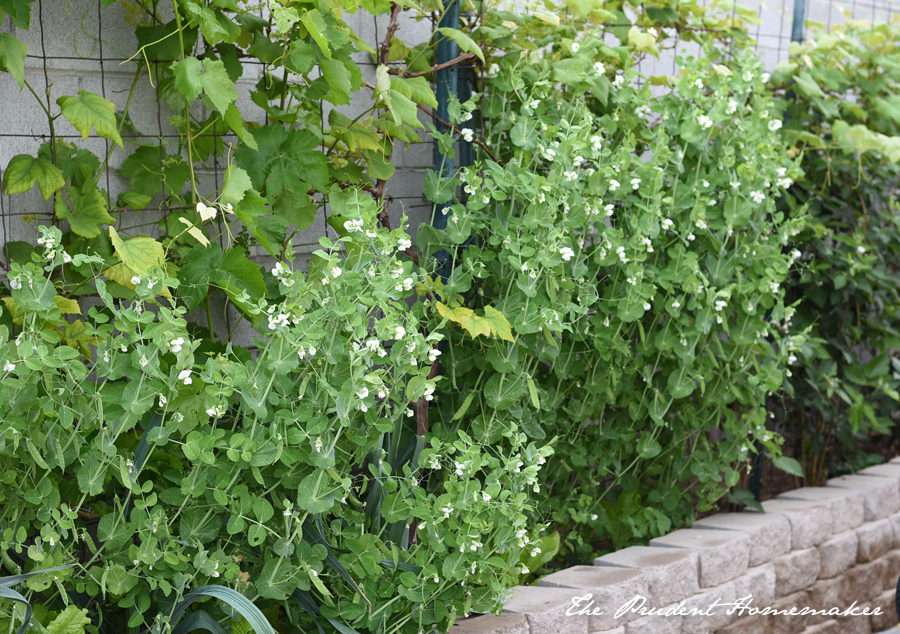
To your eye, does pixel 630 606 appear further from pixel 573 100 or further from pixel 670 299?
pixel 573 100

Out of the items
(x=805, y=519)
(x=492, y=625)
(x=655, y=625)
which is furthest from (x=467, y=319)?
(x=805, y=519)

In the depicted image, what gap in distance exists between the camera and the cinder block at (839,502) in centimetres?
283

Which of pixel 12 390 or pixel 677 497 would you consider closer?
pixel 12 390

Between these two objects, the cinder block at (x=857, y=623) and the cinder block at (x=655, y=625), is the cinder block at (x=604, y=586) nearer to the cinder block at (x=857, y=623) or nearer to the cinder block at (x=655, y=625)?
the cinder block at (x=655, y=625)

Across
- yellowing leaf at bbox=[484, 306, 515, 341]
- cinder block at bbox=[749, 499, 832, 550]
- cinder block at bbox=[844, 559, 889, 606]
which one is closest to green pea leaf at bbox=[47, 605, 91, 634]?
yellowing leaf at bbox=[484, 306, 515, 341]

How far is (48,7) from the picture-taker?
1705 millimetres

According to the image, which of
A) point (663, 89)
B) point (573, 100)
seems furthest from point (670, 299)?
point (663, 89)

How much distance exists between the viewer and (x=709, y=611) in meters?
2.32

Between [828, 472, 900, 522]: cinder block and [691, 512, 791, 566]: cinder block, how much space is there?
0.54 metres

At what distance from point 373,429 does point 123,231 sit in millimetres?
740

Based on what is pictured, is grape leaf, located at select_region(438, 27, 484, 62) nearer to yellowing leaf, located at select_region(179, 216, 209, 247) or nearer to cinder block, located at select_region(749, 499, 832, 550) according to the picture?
yellowing leaf, located at select_region(179, 216, 209, 247)

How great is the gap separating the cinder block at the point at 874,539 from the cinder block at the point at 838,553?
0.11 feet

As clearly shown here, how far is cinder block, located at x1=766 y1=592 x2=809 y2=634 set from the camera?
2.54 m

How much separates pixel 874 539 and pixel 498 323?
2.00m
